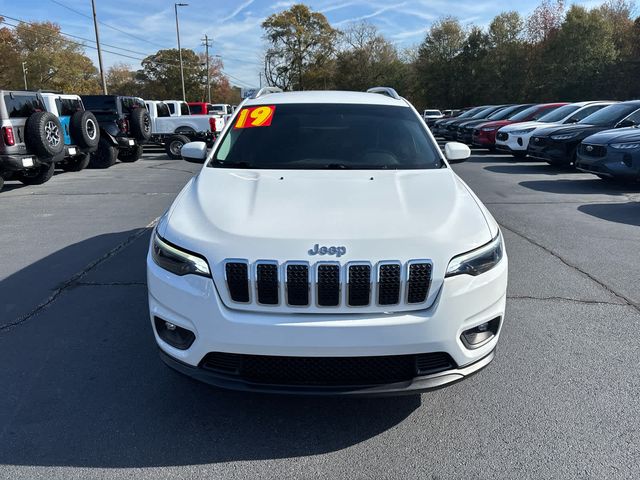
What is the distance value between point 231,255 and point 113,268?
3.41m

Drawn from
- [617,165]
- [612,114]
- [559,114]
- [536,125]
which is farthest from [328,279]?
[559,114]

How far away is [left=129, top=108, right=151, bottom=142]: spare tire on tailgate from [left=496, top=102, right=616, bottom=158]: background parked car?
11191 millimetres

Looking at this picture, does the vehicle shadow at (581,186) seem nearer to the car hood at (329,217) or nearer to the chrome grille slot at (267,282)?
the car hood at (329,217)

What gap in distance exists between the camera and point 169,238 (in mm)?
2643

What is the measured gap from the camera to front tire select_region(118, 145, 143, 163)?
17.1 meters

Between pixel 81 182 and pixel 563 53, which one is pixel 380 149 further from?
pixel 563 53

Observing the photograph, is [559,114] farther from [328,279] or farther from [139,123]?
[328,279]

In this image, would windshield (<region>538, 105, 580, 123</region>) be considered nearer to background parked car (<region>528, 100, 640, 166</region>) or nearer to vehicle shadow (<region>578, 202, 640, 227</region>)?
background parked car (<region>528, 100, 640, 166</region>)

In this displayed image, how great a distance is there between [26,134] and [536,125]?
12.9 metres

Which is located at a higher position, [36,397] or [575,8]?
[575,8]

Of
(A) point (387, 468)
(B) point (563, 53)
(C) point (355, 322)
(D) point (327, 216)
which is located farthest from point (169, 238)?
(B) point (563, 53)

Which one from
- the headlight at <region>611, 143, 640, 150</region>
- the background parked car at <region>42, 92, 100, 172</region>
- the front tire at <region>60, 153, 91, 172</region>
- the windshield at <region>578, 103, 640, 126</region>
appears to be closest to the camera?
the headlight at <region>611, 143, 640, 150</region>

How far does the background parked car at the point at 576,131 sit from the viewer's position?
11602 millimetres

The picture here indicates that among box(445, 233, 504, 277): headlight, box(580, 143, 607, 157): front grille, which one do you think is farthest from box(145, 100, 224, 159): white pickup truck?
box(445, 233, 504, 277): headlight
